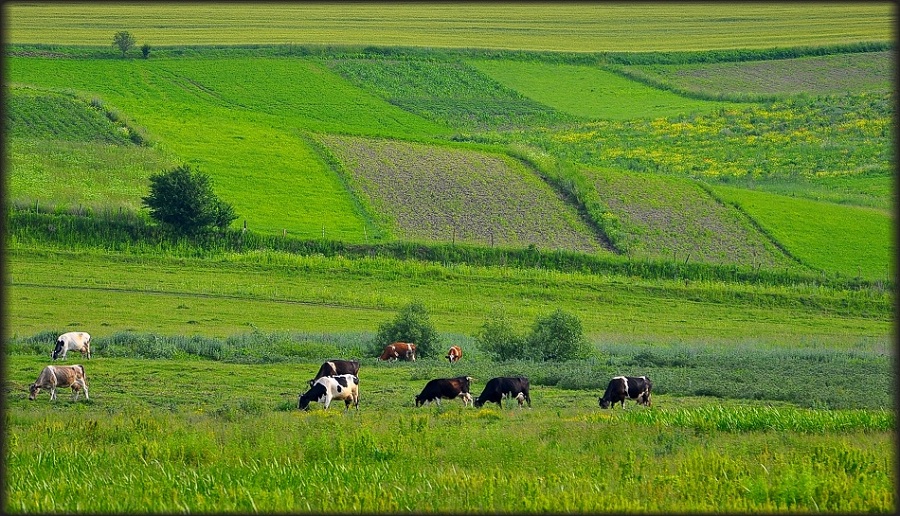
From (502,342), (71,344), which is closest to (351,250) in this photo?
(502,342)

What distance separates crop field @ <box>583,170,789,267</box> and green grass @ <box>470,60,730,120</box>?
3230 centimetres

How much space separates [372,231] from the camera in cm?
7181

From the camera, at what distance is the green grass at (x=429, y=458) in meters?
17.5

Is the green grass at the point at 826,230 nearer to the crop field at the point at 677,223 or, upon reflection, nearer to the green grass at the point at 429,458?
the crop field at the point at 677,223

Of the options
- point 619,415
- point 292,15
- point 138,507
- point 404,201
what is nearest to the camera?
point 138,507

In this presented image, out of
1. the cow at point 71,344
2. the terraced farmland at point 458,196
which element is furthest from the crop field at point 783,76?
the cow at point 71,344

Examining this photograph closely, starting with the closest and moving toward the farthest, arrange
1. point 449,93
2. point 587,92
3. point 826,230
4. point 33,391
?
point 33,391 → point 826,230 → point 449,93 → point 587,92

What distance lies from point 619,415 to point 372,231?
46.2 m

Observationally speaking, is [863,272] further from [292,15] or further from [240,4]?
[240,4]

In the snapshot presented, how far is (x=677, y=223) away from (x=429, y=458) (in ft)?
190

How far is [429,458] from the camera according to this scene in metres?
21.5

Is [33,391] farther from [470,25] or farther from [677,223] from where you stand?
[470,25]

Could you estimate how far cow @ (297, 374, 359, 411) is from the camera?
29797 millimetres

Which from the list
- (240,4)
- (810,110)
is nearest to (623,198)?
(810,110)
